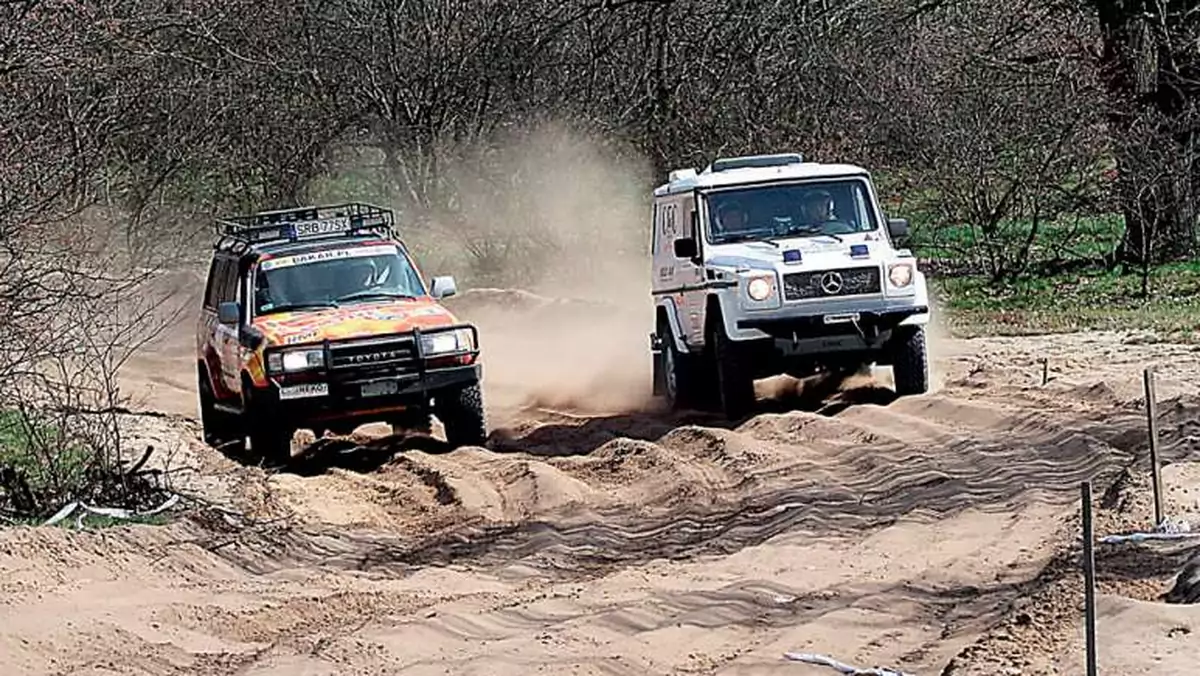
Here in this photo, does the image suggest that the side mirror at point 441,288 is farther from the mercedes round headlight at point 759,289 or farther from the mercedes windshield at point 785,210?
the mercedes round headlight at point 759,289

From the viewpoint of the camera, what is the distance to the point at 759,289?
15.8m

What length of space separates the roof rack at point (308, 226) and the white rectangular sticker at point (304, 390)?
2178mm

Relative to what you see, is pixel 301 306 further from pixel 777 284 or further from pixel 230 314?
pixel 777 284

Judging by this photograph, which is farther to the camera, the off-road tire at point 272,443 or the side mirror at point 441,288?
the side mirror at point 441,288

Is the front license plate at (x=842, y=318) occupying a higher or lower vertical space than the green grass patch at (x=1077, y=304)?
higher

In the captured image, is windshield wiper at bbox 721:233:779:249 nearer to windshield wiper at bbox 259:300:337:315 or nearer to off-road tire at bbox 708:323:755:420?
off-road tire at bbox 708:323:755:420

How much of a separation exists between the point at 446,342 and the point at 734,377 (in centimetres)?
232

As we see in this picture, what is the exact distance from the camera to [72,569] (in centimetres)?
1020

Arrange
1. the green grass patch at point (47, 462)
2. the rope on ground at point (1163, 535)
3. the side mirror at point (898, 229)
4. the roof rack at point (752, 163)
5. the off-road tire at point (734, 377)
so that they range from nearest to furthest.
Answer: the rope on ground at point (1163, 535)
the green grass patch at point (47, 462)
the off-road tire at point (734, 377)
the side mirror at point (898, 229)
the roof rack at point (752, 163)


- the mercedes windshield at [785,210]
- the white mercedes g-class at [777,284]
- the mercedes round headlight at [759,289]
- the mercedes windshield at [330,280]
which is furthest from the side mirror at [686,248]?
the mercedes windshield at [330,280]

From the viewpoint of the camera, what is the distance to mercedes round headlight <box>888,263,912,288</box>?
15938 millimetres

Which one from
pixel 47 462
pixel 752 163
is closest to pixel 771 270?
pixel 752 163

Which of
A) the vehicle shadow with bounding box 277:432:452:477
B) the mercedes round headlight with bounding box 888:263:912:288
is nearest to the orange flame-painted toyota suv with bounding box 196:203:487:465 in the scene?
the vehicle shadow with bounding box 277:432:452:477

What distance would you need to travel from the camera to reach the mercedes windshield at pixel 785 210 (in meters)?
16.9
